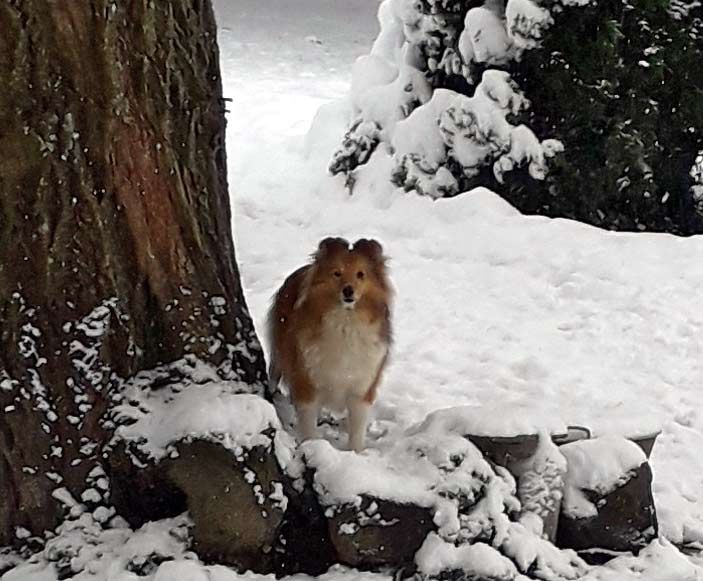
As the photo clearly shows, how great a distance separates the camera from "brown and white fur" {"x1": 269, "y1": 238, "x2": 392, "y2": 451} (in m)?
3.22

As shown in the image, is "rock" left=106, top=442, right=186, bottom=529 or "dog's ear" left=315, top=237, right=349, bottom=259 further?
"dog's ear" left=315, top=237, right=349, bottom=259

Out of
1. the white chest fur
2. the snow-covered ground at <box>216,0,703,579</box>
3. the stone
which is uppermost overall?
the white chest fur

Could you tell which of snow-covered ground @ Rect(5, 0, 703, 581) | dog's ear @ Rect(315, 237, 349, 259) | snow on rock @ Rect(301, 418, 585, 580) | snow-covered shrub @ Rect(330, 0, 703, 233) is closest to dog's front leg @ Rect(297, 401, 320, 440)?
snow-covered ground @ Rect(5, 0, 703, 581)

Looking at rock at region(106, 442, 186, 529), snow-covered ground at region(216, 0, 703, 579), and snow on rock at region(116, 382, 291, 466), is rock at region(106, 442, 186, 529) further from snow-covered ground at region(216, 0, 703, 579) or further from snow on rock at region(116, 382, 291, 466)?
snow-covered ground at region(216, 0, 703, 579)

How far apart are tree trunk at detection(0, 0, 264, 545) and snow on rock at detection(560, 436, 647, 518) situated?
1.06 metres

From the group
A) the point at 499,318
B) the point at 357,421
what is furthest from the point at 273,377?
the point at 499,318

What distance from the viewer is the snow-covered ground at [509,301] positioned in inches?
157

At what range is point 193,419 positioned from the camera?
281 cm

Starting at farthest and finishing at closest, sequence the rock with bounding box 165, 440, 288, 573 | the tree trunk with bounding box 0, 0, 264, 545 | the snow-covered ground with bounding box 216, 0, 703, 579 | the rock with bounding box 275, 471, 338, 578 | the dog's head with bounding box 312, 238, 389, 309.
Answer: the snow-covered ground with bounding box 216, 0, 703, 579, the dog's head with bounding box 312, 238, 389, 309, the rock with bounding box 275, 471, 338, 578, the rock with bounding box 165, 440, 288, 573, the tree trunk with bounding box 0, 0, 264, 545

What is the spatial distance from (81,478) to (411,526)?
2.90ft

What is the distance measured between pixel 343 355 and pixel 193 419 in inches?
23.9

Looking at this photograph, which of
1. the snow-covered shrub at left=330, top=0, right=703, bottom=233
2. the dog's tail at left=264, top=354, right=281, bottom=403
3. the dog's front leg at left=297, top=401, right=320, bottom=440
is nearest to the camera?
the dog's front leg at left=297, top=401, right=320, bottom=440

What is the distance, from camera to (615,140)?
6332 mm

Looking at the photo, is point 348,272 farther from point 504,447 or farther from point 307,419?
point 504,447
